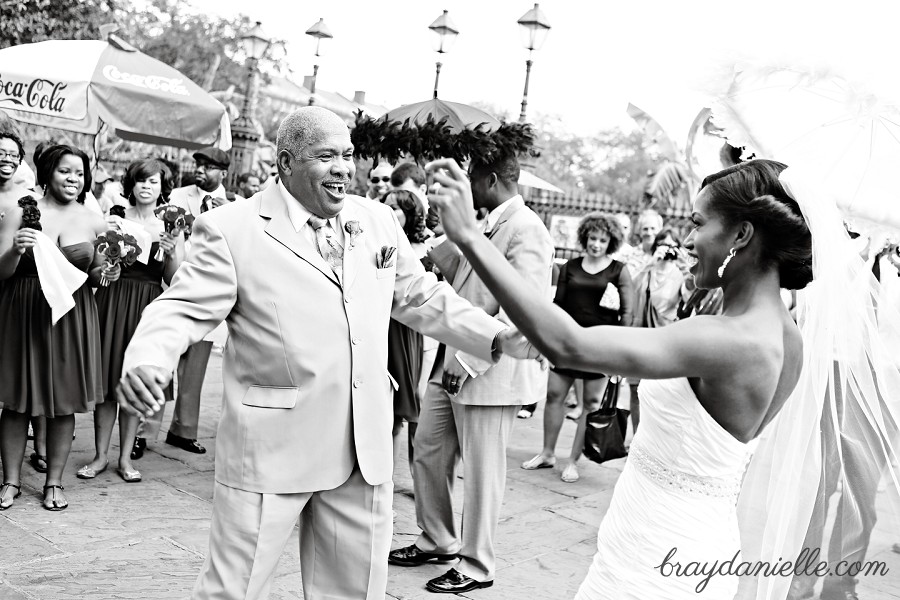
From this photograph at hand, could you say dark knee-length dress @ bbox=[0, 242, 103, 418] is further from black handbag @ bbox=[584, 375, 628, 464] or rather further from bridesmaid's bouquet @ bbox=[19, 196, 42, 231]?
black handbag @ bbox=[584, 375, 628, 464]

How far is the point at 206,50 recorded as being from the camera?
3222cm

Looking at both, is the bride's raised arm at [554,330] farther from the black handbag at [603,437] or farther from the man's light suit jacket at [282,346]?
the black handbag at [603,437]

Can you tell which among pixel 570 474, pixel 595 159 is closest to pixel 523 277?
pixel 570 474

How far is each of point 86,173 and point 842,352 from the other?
4485mm

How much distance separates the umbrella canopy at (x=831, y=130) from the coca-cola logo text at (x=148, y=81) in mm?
6113

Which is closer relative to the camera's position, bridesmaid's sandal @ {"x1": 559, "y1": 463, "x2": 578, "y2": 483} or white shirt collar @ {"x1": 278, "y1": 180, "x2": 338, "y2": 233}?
white shirt collar @ {"x1": 278, "y1": 180, "x2": 338, "y2": 233}

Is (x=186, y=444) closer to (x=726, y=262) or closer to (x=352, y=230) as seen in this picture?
(x=352, y=230)

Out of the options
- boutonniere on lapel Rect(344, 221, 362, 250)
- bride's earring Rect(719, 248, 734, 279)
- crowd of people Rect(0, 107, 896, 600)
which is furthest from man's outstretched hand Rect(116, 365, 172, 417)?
bride's earring Rect(719, 248, 734, 279)

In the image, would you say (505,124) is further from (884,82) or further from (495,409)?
(884,82)

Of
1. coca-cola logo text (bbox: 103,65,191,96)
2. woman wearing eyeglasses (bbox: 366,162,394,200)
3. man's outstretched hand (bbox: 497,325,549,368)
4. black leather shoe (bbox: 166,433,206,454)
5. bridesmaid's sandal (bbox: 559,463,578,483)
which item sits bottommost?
black leather shoe (bbox: 166,433,206,454)

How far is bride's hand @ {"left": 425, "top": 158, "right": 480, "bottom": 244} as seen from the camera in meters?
1.84

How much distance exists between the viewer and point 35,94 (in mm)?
7070

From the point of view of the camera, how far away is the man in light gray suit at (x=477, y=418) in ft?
13.9

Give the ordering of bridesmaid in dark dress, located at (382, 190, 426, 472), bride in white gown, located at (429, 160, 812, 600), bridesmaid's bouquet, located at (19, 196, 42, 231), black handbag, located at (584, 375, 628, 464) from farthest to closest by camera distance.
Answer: bridesmaid in dark dress, located at (382, 190, 426, 472)
black handbag, located at (584, 375, 628, 464)
bridesmaid's bouquet, located at (19, 196, 42, 231)
bride in white gown, located at (429, 160, 812, 600)
